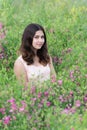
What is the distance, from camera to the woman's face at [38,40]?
507cm

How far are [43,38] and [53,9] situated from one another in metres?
2.70

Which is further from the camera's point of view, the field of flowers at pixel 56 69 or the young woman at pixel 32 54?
the young woman at pixel 32 54

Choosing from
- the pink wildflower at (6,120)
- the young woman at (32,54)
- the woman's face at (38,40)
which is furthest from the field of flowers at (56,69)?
the woman's face at (38,40)

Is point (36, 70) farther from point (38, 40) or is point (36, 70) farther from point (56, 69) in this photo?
point (56, 69)

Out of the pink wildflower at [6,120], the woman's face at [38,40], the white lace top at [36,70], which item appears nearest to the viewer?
the pink wildflower at [6,120]

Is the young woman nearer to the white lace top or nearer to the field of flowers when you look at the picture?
the white lace top

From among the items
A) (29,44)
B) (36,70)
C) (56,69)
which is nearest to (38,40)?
(29,44)

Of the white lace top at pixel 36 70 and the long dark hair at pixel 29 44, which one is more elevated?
the long dark hair at pixel 29 44

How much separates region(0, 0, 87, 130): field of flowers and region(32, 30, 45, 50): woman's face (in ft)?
1.38

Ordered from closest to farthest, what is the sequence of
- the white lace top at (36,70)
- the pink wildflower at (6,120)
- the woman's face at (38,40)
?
the pink wildflower at (6,120) < the woman's face at (38,40) < the white lace top at (36,70)

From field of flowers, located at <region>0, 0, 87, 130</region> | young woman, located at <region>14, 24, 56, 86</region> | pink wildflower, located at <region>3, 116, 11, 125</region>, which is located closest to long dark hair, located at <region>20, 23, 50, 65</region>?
young woman, located at <region>14, 24, 56, 86</region>

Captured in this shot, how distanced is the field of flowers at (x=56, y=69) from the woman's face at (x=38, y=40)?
420mm

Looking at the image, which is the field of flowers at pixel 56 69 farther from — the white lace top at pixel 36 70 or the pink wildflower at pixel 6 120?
the white lace top at pixel 36 70

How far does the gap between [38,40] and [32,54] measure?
207mm
